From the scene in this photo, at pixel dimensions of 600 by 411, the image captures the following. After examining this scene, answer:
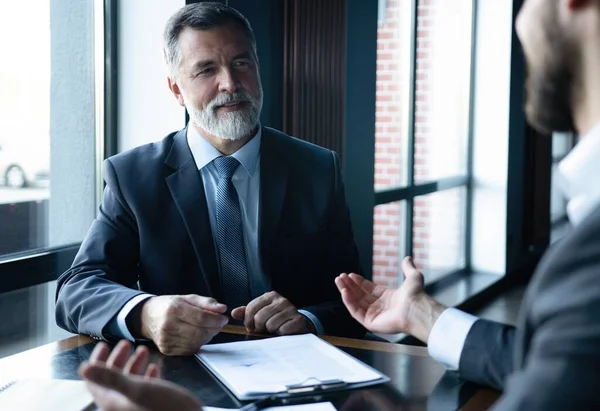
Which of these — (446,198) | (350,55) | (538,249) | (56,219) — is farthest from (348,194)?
(538,249)

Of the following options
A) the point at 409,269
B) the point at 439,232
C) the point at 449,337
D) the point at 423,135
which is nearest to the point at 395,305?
the point at 409,269

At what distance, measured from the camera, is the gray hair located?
2.29m

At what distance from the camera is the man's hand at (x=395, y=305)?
5.32 feet

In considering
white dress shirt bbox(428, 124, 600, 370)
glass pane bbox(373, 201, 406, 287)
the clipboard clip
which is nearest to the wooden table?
the clipboard clip

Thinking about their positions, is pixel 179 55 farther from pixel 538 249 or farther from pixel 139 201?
pixel 538 249

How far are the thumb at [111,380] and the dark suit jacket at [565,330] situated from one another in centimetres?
44

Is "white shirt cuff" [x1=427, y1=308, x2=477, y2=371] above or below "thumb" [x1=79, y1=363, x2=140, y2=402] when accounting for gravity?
below

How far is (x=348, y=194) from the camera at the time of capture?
3850 millimetres

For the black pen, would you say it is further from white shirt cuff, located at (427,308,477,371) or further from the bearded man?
the bearded man

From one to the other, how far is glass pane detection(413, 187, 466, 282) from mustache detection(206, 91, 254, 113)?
3.47m

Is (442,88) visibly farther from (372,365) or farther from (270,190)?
(372,365)

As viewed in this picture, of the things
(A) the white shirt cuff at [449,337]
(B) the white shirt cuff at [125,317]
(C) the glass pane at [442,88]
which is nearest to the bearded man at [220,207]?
(B) the white shirt cuff at [125,317]

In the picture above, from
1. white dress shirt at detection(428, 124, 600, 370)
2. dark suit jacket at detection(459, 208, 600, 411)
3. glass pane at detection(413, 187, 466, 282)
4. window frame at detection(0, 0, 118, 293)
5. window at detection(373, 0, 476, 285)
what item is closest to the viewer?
dark suit jacket at detection(459, 208, 600, 411)

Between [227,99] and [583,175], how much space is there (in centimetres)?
149
